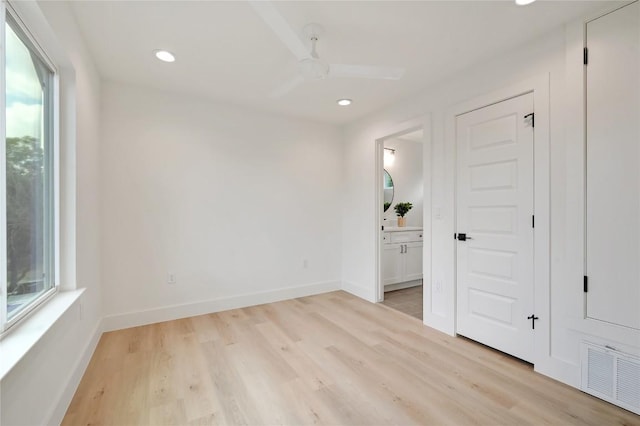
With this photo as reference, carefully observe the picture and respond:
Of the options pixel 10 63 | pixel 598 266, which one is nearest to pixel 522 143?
pixel 598 266

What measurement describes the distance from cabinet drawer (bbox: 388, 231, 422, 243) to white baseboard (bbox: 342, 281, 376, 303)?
0.88 meters

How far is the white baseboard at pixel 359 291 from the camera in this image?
379 centimetres

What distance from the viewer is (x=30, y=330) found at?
1.34 meters

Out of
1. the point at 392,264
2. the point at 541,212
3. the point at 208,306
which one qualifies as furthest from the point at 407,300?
the point at 208,306

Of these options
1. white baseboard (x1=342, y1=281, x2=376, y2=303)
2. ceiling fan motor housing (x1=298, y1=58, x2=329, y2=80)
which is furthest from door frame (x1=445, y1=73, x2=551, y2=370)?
white baseboard (x1=342, y1=281, x2=376, y2=303)

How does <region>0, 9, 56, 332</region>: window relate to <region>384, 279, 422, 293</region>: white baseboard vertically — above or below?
above

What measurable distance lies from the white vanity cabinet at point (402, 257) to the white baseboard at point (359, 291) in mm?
468

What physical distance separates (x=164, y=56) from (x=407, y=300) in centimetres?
379

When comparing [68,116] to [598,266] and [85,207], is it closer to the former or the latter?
[85,207]

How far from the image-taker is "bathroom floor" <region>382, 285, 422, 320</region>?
3439 millimetres

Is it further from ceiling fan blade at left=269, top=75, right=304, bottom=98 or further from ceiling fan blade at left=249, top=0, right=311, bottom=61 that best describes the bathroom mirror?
ceiling fan blade at left=249, top=0, right=311, bottom=61

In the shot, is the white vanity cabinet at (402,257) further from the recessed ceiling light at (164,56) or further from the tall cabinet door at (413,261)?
the recessed ceiling light at (164,56)

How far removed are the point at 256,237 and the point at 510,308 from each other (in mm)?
2772

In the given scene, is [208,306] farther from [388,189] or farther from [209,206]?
[388,189]
